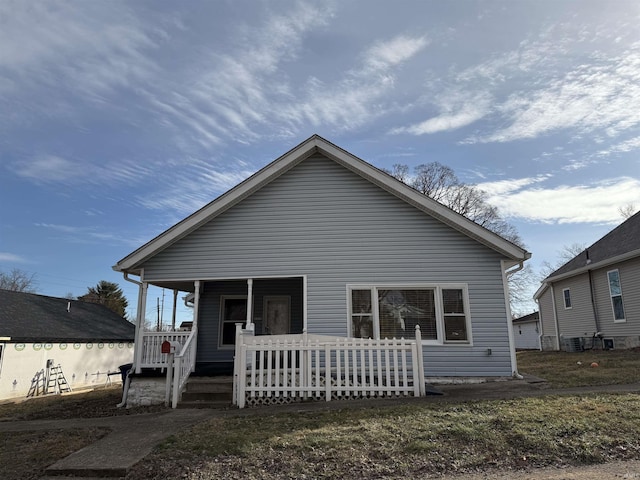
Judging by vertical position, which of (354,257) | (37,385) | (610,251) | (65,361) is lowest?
(37,385)

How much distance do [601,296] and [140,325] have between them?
18645mm

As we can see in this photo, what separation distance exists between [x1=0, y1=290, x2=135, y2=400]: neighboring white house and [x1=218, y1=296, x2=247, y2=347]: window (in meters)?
9.17

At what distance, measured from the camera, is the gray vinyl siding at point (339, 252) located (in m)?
9.88

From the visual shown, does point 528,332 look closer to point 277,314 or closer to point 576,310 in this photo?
point 576,310

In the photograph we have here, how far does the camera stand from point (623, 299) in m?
16.3

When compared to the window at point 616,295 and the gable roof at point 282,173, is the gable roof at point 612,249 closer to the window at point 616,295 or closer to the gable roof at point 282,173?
the window at point 616,295

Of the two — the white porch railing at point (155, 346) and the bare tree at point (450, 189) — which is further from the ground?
the bare tree at point (450, 189)

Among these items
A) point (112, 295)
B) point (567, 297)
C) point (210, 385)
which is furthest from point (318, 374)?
point (112, 295)

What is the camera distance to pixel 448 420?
222 inches

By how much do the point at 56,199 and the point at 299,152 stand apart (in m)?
23.0

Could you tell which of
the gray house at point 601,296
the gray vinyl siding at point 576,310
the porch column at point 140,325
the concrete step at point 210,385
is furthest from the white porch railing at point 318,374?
the gray vinyl siding at point 576,310

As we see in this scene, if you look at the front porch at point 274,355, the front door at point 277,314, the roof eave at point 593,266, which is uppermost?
the roof eave at point 593,266

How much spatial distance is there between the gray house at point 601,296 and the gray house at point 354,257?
9.09m

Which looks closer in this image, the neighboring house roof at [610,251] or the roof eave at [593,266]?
the roof eave at [593,266]
